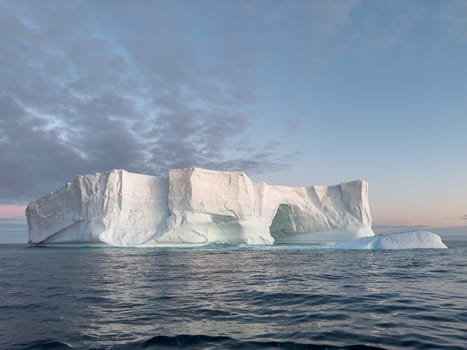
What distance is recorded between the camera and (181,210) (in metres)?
29.0

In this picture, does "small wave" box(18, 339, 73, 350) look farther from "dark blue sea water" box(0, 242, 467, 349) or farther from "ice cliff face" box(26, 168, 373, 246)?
"ice cliff face" box(26, 168, 373, 246)

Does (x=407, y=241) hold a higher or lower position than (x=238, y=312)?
higher

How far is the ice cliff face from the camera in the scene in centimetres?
2877

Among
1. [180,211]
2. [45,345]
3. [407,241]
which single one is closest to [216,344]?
[45,345]

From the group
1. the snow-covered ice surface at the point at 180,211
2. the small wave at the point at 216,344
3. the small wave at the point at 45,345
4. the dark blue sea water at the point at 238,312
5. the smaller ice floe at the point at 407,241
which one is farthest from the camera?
the snow-covered ice surface at the point at 180,211

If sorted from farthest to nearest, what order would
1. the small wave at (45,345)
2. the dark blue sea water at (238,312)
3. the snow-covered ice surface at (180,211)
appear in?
the snow-covered ice surface at (180,211) < the dark blue sea water at (238,312) < the small wave at (45,345)

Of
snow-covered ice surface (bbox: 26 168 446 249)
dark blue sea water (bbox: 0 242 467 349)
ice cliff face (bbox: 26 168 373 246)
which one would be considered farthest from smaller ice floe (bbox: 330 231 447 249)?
dark blue sea water (bbox: 0 242 467 349)

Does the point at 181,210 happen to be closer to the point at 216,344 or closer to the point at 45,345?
the point at 45,345

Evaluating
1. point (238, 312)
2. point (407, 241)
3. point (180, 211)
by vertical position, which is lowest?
point (238, 312)

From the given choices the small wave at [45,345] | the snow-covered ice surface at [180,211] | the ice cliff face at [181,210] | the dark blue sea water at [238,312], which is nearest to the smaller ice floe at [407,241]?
the snow-covered ice surface at [180,211]

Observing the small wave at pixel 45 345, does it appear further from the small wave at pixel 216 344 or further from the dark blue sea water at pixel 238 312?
the small wave at pixel 216 344

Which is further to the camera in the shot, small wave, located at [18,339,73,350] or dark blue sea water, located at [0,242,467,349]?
dark blue sea water, located at [0,242,467,349]

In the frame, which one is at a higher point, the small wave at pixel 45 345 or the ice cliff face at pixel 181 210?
the ice cliff face at pixel 181 210

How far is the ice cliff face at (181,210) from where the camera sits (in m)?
28.8
